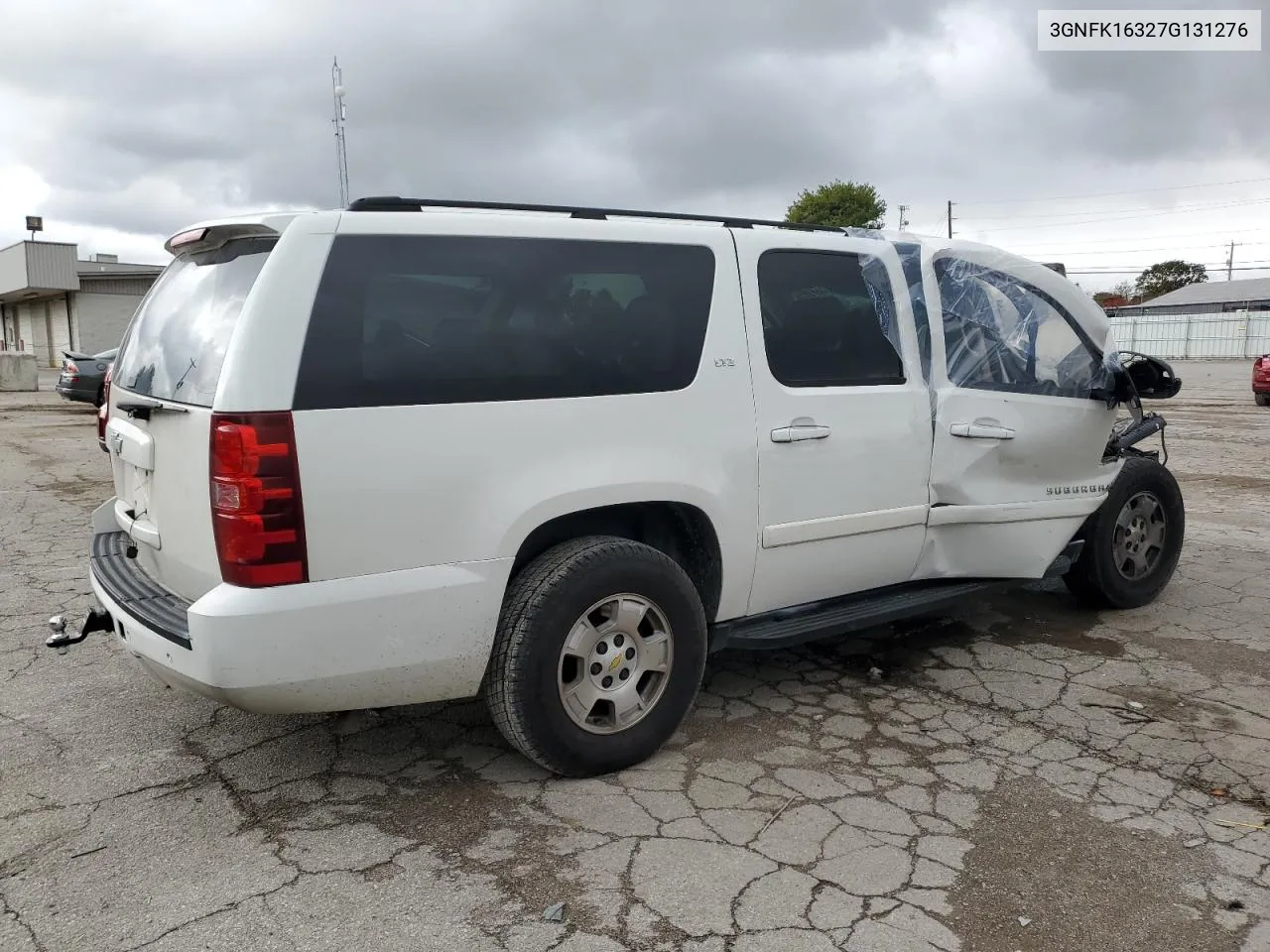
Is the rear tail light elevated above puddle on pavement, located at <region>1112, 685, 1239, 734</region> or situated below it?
above

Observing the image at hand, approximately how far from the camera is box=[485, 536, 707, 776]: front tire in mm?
3102

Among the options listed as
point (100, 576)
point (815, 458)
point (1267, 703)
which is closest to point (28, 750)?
point (100, 576)

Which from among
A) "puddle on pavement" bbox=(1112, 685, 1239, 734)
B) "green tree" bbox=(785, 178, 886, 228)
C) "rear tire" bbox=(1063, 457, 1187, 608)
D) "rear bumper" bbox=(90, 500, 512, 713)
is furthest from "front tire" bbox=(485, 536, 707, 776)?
"green tree" bbox=(785, 178, 886, 228)

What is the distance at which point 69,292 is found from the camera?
38.2 m

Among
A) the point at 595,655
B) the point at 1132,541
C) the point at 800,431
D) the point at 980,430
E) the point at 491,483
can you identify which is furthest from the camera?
the point at 1132,541

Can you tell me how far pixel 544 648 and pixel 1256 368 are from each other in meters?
20.4

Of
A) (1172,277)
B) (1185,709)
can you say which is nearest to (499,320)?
(1185,709)

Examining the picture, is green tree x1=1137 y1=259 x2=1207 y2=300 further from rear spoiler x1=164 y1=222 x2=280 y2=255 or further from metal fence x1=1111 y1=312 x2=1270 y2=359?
rear spoiler x1=164 y1=222 x2=280 y2=255

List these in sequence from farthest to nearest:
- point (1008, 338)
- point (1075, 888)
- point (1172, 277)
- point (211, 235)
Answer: point (1172, 277)
point (1008, 338)
point (211, 235)
point (1075, 888)

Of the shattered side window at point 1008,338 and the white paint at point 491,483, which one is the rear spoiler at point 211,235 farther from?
the shattered side window at point 1008,338

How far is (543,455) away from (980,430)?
2.15m

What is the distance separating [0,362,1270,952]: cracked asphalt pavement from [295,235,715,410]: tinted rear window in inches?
52.5

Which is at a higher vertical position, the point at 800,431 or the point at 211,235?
the point at 211,235

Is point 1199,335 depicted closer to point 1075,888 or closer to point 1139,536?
point 1139,536
